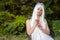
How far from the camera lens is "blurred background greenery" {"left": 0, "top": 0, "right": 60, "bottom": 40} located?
7.38 m

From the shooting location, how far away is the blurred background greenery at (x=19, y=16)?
7.38m

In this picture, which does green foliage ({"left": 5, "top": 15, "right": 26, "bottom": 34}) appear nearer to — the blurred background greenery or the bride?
the blurred background greenery

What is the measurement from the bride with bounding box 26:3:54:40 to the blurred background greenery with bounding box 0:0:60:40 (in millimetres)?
1766

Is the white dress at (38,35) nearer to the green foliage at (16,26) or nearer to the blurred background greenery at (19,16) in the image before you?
the blurred background greenery at (19,16)

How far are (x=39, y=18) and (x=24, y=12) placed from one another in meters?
3.09

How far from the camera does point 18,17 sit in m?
7.80

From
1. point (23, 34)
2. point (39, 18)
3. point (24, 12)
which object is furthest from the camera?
point (24, 12)

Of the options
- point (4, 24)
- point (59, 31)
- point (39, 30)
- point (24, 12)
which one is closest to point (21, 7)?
point (24, 12)

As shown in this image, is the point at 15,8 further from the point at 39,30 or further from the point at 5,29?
the point at 39,30

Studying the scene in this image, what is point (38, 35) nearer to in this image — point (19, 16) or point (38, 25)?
point (38, 25)

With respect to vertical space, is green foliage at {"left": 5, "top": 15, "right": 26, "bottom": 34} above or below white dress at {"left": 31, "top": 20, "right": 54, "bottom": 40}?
below

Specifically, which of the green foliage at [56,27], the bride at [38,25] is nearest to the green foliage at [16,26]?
the green foliage at [56,27]

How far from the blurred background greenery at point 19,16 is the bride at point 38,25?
69.5 inches

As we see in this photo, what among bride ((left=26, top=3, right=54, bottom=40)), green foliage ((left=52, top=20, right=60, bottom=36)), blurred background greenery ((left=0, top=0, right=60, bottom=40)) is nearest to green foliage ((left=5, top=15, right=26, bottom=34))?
blurred background greenery ((left=0, top=0, right=60, bottom=40))
